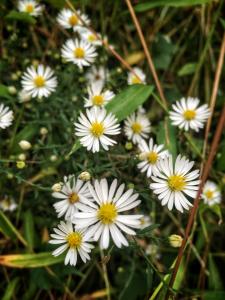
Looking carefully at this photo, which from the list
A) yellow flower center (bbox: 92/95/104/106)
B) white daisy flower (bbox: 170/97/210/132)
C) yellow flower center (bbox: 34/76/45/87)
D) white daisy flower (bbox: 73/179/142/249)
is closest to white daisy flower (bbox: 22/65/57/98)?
yellow flower center (bbox: 34/76/45/87)

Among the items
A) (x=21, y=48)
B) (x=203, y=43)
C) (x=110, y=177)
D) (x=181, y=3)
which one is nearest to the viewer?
(x=110, y=177)

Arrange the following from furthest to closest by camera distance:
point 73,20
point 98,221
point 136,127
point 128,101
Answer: point 73,20 < point 136,127 < point 128,101 < point 98,221

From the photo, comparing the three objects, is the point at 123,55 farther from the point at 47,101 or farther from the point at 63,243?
the point at 63,243

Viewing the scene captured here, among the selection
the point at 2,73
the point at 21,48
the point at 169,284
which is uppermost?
the point at 21,48

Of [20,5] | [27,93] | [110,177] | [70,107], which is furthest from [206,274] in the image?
[20,5]

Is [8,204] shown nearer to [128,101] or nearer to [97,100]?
[97,100]

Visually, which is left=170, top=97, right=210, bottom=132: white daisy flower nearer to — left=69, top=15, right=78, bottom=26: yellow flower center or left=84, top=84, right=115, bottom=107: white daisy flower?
left=84, top=84, right=115, bottom=107: white daisy flower

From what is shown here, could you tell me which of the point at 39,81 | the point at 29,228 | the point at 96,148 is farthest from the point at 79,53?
the point at 29,228
